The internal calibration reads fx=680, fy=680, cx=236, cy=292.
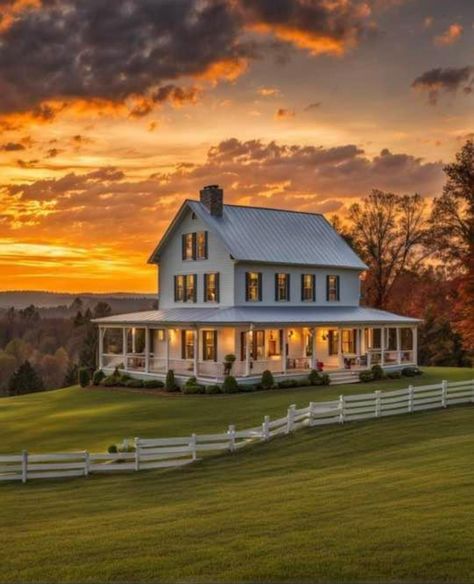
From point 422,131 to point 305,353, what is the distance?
51.3ft

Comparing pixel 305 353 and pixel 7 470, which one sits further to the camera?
pixel 305 353

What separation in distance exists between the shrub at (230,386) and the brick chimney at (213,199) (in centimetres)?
1298

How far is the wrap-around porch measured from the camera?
38.5m

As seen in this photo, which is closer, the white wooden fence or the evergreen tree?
the white wooden fence

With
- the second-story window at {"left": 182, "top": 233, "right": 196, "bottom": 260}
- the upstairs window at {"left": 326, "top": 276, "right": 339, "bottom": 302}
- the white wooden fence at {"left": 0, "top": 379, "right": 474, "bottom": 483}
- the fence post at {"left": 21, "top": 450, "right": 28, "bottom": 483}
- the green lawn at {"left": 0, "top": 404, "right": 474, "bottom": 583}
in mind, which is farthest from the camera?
the upstairs window at {"left": 326, "top": 276, "right": 339, "bottom": 302}

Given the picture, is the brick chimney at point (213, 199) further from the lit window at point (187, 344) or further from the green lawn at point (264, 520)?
the green lawn at point (264, 520)

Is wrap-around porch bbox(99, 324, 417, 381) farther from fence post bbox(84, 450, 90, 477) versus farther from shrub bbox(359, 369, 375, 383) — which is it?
fence post bbox(84, 450, 90, 477)

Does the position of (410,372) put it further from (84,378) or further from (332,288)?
(84,378)

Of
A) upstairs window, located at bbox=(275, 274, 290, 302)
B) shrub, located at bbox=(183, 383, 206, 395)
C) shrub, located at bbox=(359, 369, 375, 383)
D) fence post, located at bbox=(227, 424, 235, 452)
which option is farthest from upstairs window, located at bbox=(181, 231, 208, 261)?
fence post, located at bbox=(227, 424, 235, 452)

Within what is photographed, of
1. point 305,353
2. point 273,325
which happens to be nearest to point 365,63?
point 273,325

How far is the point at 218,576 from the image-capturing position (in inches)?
365

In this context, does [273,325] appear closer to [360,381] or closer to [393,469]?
[360,381]

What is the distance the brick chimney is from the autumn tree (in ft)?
73.1

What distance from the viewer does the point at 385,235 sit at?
6275 cm
